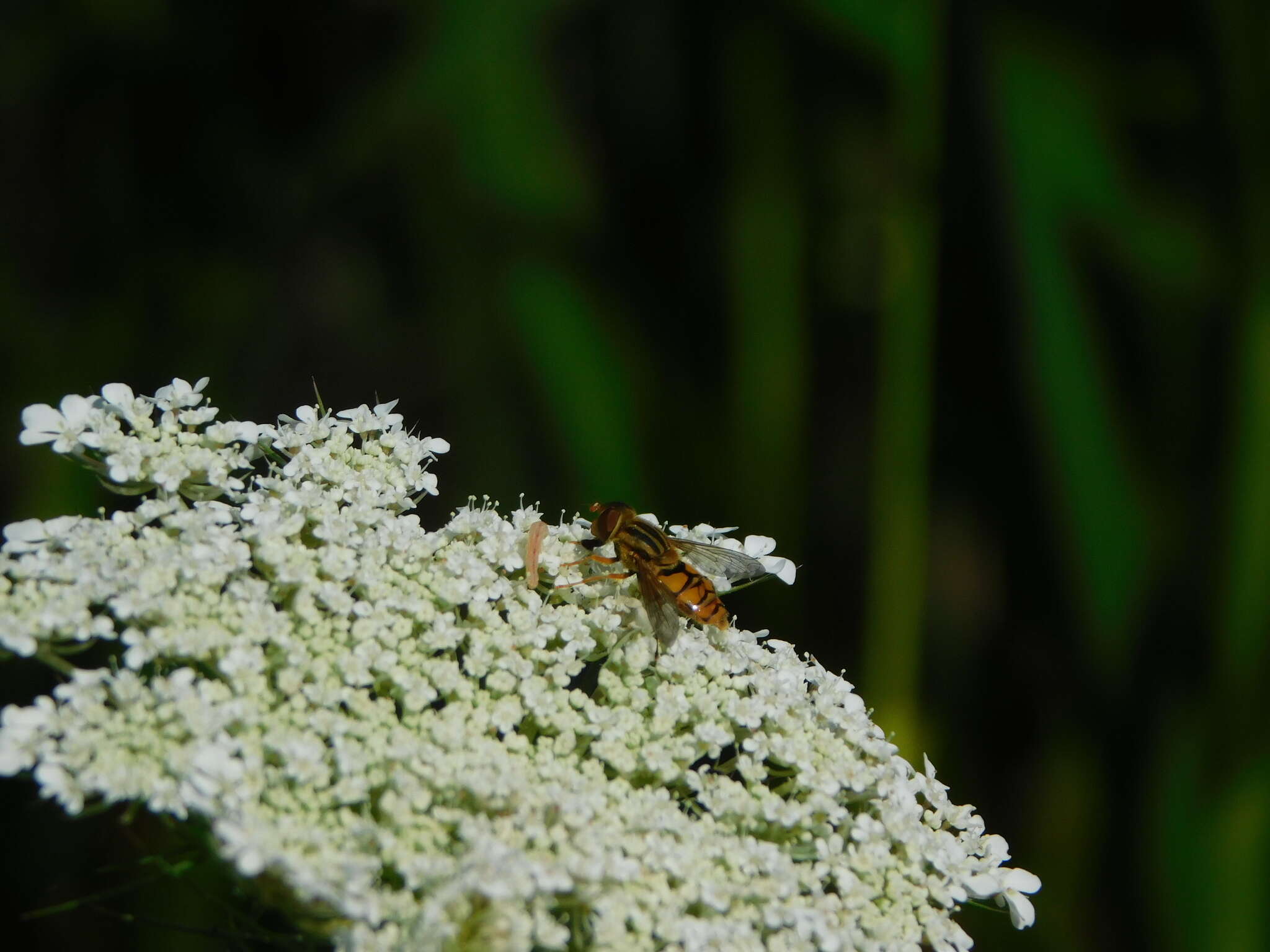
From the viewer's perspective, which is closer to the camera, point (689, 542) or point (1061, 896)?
point (689, 542)

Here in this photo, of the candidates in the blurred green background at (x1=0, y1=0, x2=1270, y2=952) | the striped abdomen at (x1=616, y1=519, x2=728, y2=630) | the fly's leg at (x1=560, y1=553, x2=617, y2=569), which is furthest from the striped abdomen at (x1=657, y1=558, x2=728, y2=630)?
the blurred green background at (x1=0, y1=0, x2=1270, y2=952)

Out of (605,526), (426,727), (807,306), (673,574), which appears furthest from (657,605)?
(807,306)

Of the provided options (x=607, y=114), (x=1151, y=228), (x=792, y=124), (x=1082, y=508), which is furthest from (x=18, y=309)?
(x=1151, y=228)

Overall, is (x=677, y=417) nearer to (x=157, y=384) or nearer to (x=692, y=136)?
(x=692, y=136)

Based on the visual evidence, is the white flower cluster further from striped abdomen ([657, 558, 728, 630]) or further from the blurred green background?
the blurred green background

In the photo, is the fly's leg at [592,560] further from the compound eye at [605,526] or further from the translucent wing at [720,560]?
the translucent wing at [720,560]

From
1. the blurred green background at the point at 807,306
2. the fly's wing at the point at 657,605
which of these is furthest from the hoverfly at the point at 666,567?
the blurred green background at the point at 807,306
